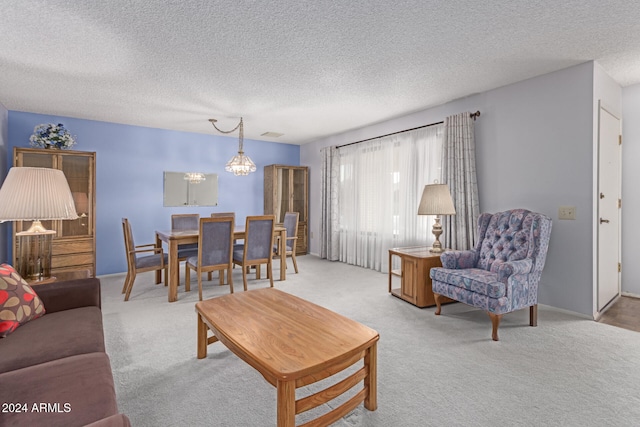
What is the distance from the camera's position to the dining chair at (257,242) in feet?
13.3

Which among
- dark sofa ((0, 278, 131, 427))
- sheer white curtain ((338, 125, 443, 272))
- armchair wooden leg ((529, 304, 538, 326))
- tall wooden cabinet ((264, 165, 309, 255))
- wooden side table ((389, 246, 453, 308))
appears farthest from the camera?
tall wooden cabinet ((264, 165, 309, 255))

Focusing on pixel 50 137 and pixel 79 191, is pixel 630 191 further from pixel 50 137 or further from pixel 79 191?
pixel 50 137

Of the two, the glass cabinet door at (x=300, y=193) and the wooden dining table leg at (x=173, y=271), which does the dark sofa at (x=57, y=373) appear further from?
the glass cabinet door at (x=300, y=193)

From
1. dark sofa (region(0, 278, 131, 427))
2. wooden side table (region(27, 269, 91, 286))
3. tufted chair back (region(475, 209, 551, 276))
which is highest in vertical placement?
tufted chair back (region(475, 209, 551, 276))

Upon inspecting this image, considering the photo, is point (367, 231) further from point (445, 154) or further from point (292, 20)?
point (292, 20)

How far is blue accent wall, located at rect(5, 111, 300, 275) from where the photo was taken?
485cm

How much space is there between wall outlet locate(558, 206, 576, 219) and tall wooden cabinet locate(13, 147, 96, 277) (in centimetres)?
557

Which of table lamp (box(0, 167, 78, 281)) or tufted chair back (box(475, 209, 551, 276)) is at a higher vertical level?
table lamp (box(0, 167, 78, 281))

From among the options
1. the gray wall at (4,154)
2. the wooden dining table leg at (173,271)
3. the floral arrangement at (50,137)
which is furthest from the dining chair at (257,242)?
the gray wall at (4,154)

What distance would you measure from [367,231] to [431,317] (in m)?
2.44

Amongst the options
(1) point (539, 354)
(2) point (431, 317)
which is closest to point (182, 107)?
(2) point (431, 317)

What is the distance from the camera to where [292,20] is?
224 centimetres

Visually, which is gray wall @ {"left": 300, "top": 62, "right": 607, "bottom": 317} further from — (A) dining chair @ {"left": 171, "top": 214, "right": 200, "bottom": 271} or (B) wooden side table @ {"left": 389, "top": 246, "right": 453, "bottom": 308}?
(A) dining chair @ {"left": 171, "top": 214, "right": 200, "bottom": 271}

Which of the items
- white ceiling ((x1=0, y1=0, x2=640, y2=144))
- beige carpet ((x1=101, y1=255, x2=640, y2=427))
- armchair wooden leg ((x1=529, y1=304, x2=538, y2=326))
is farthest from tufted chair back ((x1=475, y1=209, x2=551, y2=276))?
white ceiling ((x1=0, y1=0, x2=640, y2=144))
